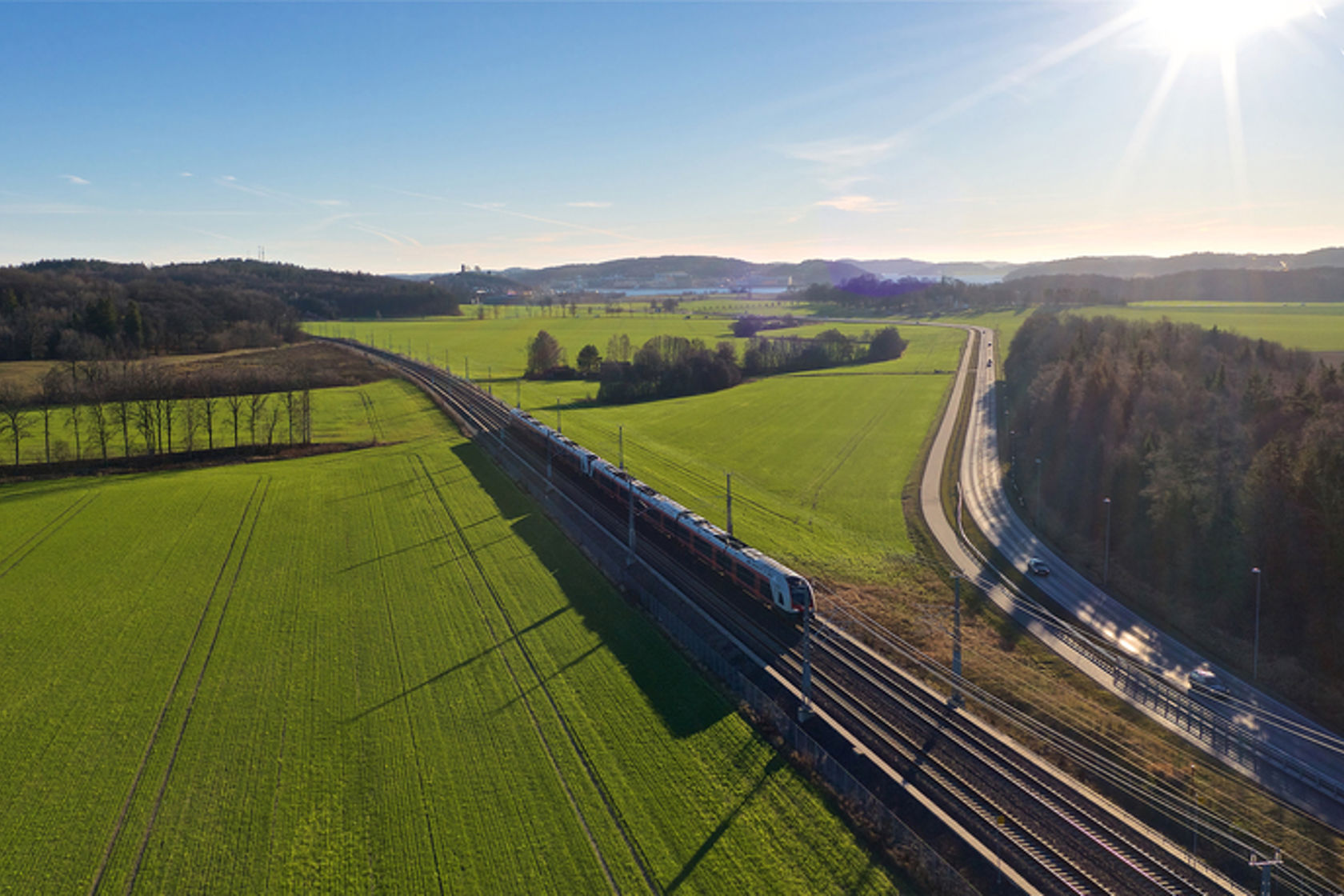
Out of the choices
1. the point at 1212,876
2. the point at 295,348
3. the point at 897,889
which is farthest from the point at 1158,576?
the point at 295,348

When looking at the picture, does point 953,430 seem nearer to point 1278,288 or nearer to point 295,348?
point 295,348

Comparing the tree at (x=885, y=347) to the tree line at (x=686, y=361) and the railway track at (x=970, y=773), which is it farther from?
the railway track at (x=970, y=773)

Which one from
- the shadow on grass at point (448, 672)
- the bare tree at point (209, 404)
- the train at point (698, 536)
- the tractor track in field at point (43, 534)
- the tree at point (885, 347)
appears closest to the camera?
the shadow on grass at point (448, 672)

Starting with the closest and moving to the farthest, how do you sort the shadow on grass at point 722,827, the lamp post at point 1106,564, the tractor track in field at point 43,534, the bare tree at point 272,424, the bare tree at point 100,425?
1. the shadow on grass at point 722,827
2. the tractor track in field at point 43,534
3. the lamp post at point 1106,564
4. the bare tree at point 100,425
5. the bare tree at point 272,424

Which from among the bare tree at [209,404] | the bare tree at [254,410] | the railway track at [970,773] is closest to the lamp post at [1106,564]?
the railway track at [970,773]

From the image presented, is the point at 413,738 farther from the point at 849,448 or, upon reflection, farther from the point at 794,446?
the point at 849,448

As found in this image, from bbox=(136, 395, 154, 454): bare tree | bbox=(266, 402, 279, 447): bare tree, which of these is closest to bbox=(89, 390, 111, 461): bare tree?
bbox=(136, 395, 154, 454): bare tree
